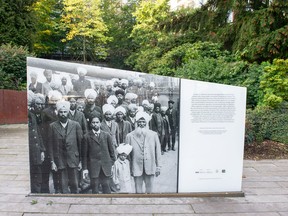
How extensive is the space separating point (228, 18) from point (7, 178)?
853 centimetres

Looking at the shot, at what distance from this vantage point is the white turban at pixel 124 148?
12.1ft

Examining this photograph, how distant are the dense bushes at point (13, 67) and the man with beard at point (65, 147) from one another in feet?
29.5

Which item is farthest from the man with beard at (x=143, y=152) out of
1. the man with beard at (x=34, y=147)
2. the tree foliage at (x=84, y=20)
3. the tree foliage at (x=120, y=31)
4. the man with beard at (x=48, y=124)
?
the tree foliage at (x=120, y=31)

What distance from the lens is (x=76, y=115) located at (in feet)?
11.9

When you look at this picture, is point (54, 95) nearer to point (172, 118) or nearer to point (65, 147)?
point (65, 147)

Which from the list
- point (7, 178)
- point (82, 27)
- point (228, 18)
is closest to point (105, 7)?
point (82, 27)

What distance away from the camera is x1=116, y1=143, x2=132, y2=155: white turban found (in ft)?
12.1

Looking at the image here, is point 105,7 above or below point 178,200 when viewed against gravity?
above

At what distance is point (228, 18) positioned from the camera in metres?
9.95

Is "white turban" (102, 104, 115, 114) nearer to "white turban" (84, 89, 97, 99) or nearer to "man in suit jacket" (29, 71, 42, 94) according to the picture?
"white turban" (84, 89, 97, 99)

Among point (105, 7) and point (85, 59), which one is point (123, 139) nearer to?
point (85, 59)

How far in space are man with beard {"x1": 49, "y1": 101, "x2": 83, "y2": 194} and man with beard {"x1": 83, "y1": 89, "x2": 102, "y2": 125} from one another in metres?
0.19

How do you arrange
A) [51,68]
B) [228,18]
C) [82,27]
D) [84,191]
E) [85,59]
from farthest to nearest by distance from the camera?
[85,59], [82,27], [228,18], [84,191], [51,68]

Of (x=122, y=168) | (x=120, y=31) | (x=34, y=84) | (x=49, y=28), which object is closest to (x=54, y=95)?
(x=34, y=84)
